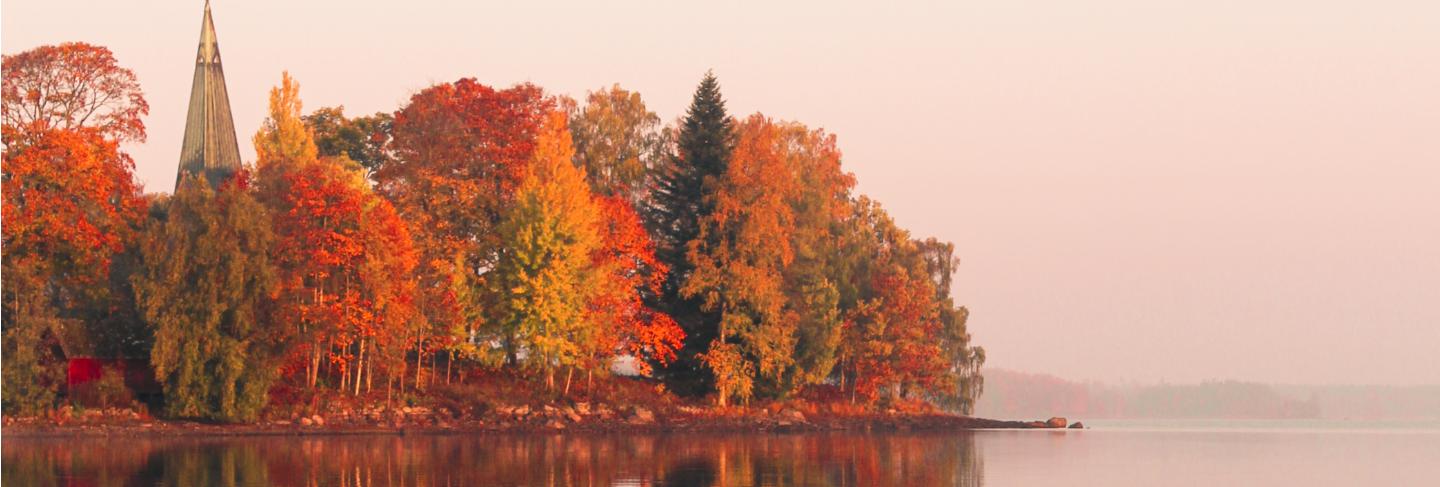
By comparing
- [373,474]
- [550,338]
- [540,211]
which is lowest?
[373,474]

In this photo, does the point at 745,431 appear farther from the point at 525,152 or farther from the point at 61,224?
the point at 61,224

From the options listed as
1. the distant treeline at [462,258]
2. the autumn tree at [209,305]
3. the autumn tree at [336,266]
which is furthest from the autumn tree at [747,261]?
the autumn tree at [209,305]

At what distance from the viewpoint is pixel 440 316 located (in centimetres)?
6769

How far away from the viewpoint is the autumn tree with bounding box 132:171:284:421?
194 ft

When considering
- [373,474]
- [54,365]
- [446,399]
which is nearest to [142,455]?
[373,474]

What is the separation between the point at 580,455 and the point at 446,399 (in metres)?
19.8

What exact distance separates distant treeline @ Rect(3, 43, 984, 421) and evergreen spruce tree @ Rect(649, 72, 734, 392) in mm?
117

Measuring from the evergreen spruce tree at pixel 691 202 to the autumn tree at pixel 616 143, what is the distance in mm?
6797

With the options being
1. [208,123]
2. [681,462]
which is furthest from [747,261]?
[208,123]

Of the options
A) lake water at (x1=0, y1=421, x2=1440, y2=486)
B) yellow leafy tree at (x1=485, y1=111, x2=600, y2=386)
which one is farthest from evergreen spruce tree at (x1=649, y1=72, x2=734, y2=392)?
lake water at (x1=0, y1=421, x2=1440, y2=486)

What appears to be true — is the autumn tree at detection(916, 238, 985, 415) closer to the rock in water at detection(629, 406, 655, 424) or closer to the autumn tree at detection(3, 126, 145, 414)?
the rock in water at detection(629, 406, 655, 424)

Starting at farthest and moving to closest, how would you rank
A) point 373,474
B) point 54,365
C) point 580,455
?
1. point 54,365
2. point 580,455
3. point 373,474

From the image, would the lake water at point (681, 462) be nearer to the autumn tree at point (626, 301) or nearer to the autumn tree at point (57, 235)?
the autumn tree at point (57, 235)

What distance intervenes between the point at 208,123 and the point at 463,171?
22344 millimetres
